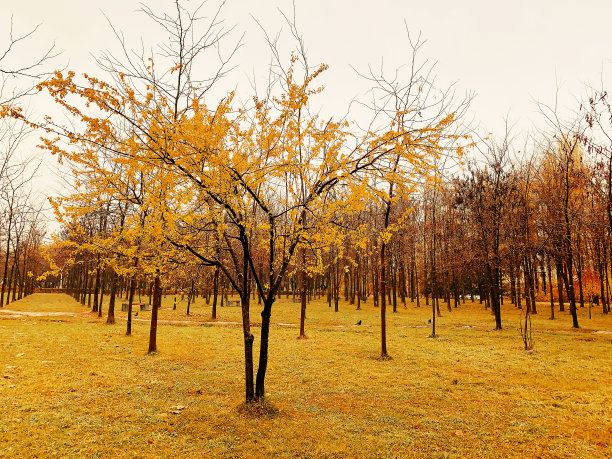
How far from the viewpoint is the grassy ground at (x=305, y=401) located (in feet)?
16.1

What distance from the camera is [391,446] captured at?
4992 mm

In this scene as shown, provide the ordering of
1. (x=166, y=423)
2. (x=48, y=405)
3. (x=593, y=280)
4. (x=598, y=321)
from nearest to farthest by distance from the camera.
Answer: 1. (x=166, y=423)
2. (x=48, y=405)
3. (x=598, y=321)
4. (x=593, y=280)

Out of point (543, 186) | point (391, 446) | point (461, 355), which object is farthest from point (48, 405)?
point (543, 186)

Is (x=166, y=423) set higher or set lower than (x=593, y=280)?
lower

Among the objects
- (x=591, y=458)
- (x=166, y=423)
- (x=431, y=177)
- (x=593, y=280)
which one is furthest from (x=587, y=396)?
(x=593, y=280)

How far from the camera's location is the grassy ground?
490 centimetres

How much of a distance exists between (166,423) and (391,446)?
3.72 metres

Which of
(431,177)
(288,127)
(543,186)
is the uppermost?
(543,186)

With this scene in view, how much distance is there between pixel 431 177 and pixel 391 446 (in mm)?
4370

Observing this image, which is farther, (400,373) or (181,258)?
(400,373)

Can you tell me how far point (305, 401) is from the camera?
6.91 meters

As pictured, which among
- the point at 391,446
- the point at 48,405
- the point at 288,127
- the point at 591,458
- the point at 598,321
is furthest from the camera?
the point at 598,321

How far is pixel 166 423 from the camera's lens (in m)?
5.59

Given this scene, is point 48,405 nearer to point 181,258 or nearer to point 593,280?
point 181,258
